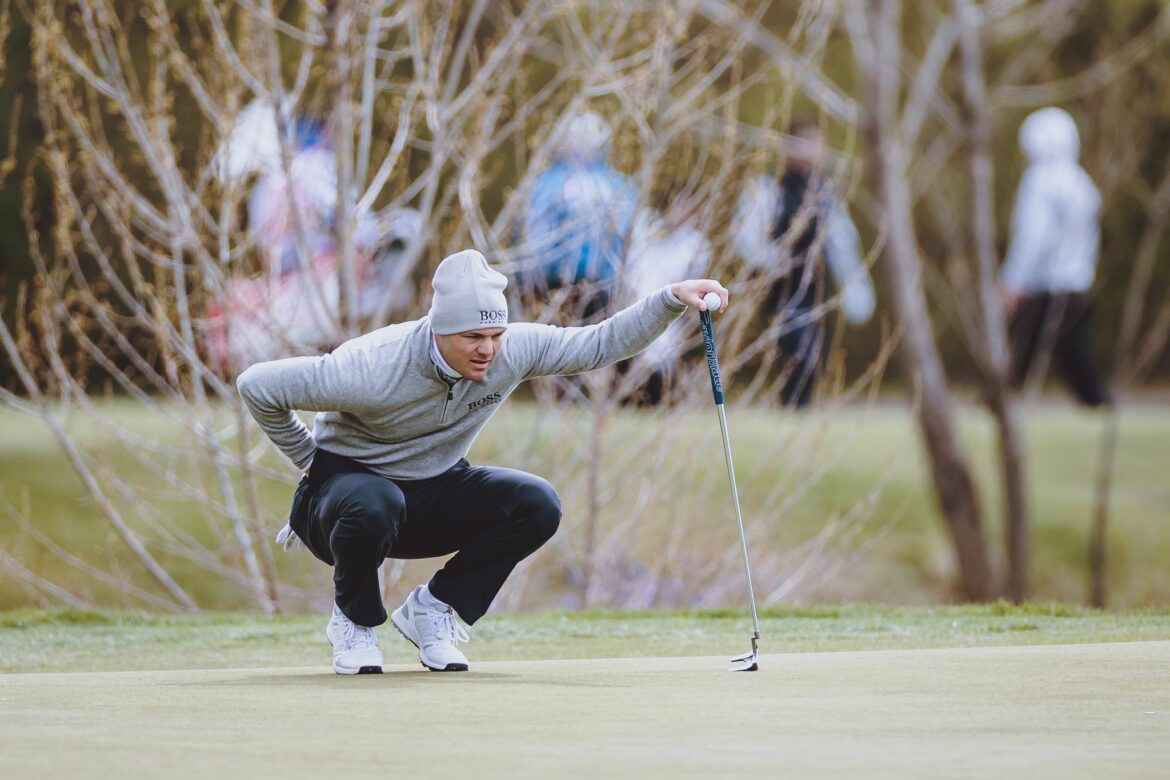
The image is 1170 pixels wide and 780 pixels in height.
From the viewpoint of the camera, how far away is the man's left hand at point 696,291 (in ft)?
17.9

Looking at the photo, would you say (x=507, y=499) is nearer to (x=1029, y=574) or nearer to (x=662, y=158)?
(x=662, y=158)

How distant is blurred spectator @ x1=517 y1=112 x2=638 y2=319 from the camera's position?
9992 mm

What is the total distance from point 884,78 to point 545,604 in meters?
5.65

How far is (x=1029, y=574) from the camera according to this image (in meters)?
14.6

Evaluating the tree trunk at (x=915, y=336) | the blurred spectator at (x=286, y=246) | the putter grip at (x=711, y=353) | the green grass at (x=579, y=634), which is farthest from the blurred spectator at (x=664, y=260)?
the tree trunk at (x=915, y=336)

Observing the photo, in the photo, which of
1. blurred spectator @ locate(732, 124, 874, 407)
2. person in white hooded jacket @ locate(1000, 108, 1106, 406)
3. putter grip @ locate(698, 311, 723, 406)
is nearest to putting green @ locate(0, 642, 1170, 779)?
putter grip @ locate(698, 311, 723, 406)

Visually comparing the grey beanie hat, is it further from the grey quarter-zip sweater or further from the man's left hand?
the man's left hand

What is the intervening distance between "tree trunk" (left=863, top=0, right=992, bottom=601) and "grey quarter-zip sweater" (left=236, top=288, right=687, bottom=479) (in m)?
8.95

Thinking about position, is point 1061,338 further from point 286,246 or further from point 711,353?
point 711,353

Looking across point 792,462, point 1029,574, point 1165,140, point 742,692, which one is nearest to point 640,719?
point 742,692

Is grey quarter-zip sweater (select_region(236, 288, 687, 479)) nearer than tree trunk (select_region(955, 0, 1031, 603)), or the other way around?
grey quarter-zip sweater (select_region(236, 288, 687, 479))

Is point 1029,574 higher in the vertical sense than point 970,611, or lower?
lower

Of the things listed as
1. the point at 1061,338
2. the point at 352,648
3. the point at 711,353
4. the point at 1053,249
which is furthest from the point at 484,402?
the point at 1061,338

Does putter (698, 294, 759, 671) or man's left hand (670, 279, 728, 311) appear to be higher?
man's left hand (670, 279, 728, 311)
